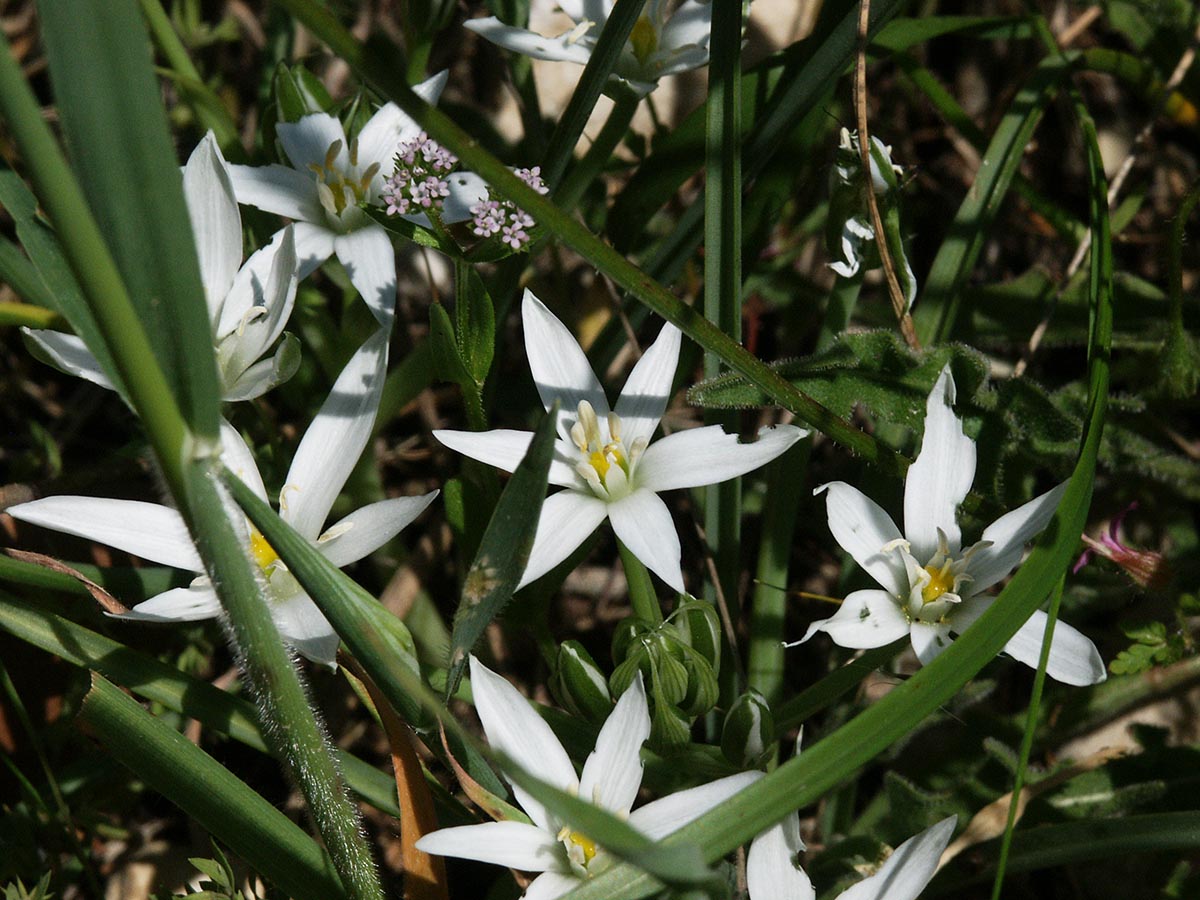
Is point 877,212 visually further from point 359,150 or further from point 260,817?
point 260,817

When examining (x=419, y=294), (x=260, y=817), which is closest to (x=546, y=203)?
(x=260, y=817)

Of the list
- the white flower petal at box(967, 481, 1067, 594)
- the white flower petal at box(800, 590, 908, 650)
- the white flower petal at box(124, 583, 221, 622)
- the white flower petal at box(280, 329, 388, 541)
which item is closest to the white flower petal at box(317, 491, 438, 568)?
the white flower petal at box(280, 329, 388, 541)

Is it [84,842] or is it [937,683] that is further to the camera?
[84,842]

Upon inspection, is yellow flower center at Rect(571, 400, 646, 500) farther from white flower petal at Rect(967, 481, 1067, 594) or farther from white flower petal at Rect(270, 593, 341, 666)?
white flower petal at Rect(967, 481, 1067, 594)

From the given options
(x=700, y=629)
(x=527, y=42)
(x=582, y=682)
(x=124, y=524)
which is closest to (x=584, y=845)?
(x=582, y=682)

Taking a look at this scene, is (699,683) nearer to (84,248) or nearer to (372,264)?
(372,264)
